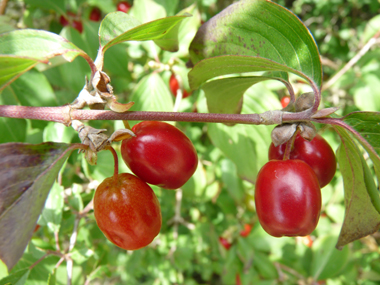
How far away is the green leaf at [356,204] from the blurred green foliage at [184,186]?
0.40m

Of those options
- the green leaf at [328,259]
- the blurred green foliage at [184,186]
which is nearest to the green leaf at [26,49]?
the blurred green foliage at [184,186]

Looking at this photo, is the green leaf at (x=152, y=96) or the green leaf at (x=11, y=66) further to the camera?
the green leaf at (x=152, y=96)

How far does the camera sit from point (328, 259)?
1.68m

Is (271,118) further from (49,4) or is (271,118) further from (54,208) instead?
(49,4)

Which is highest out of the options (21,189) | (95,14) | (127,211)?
(21,189)

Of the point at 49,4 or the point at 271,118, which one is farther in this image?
the point at 49,4

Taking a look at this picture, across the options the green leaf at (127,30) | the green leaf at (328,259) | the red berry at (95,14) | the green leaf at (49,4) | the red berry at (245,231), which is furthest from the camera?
the red berry at (95,14)

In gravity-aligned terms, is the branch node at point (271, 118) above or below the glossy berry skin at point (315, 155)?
above

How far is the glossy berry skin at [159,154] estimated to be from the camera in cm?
73

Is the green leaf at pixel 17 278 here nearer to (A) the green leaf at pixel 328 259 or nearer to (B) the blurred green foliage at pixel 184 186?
(B) the blurred green foliage at pixel 184 186

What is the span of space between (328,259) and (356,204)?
113 cm

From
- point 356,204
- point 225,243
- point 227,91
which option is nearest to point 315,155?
point 356,204

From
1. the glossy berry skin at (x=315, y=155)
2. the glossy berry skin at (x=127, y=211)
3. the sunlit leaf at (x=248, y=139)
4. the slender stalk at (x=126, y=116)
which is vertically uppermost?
the slender stalk at (x=126, y=116)

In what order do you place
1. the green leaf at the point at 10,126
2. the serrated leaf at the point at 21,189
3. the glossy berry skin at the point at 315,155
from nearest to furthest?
the serrated leaf at the point at 21,189 < the glossy berry skin at the point at 315,155 < the green leaf at the point at 10,126
